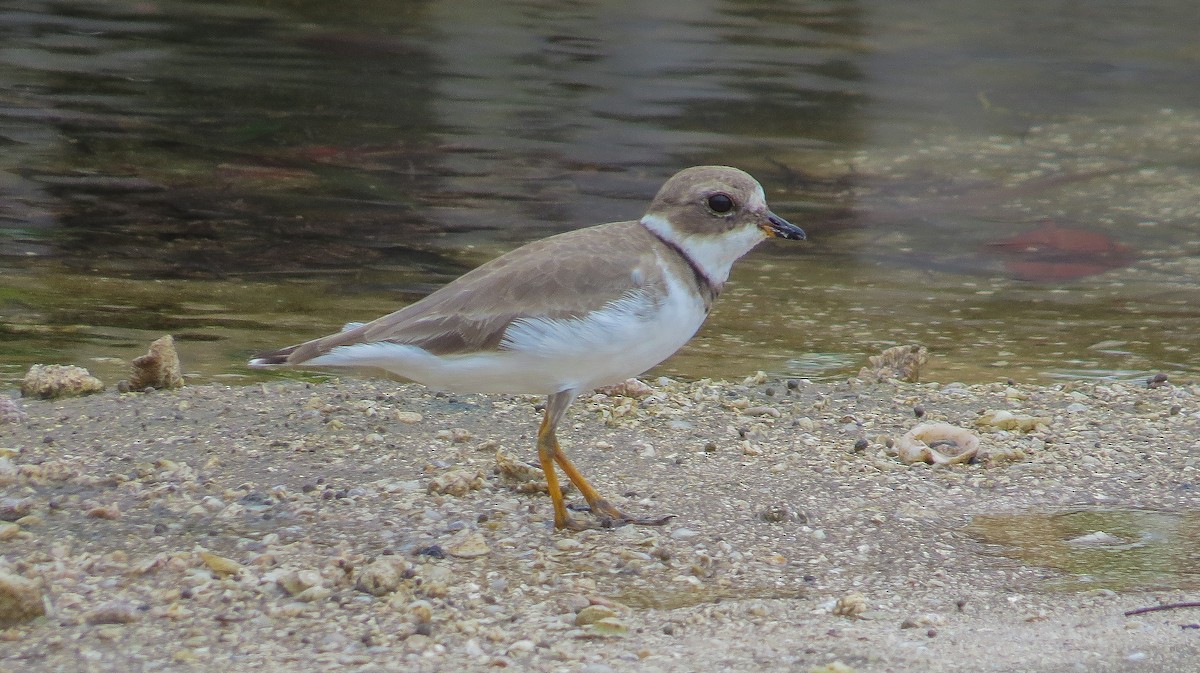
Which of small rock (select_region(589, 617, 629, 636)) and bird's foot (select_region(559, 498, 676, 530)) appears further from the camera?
bird's foot (select_region(559, 498, 676, 530))

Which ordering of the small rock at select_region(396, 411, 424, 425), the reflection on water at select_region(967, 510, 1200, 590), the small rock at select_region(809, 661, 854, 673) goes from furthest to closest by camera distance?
1. the small rock at select_region(396, 411, 424, 425)
2. the reflection on water at select_region(967, 510, 1200, 590)
3. the small rock at select_region(809, 661, 854, 673)

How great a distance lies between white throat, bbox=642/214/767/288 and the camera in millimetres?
4969

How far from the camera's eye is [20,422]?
18.6 ft

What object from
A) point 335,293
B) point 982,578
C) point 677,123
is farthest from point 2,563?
point 677,123

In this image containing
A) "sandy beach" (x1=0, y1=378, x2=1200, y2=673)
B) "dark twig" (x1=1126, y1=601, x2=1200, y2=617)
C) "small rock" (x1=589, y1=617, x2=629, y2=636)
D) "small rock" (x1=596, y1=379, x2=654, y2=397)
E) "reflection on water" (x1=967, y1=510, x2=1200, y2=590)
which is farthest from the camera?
"small rock" (x1=596, y1=379, x2=654, y2=397)

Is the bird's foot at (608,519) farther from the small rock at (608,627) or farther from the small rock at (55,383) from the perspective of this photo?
the small rock at (55,383)

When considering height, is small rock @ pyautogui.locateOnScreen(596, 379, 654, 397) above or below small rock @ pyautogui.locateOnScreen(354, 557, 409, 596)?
below

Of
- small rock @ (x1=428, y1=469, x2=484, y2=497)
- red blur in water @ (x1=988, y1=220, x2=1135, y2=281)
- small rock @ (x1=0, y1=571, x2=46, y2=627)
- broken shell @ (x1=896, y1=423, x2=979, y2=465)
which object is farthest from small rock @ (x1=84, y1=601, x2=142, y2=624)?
red blur in water @ (x1=988, y1=220, x2=1135, y2=281)

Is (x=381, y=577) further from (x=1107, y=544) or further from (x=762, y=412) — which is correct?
(x=762, y=412)

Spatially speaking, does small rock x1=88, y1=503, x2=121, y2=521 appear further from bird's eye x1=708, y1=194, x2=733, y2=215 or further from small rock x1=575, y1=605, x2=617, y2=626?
bird's eye x1=708, y1=194, x2=733, y2=215

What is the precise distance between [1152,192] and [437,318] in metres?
11.0

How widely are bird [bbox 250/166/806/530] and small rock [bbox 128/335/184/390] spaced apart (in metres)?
1.71

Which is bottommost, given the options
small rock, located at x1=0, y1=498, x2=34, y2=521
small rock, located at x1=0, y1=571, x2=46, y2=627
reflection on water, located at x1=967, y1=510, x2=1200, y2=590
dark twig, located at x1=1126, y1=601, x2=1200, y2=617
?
reflection on water, located at x1=967, y1=510, x2=1200, y2=590

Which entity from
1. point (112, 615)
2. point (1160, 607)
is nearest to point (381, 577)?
point (112, 615)
